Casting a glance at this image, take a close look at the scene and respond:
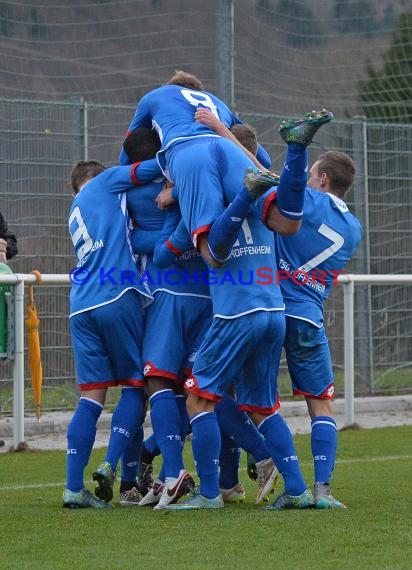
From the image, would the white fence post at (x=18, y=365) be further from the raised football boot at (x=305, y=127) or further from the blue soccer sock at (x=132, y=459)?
the raised football boot at (x=305, y=127)

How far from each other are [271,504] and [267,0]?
788 cm

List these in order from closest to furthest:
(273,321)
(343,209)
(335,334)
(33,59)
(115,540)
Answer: (115,540) → (273,321) → (343,209) → (33,59) → (335,334)

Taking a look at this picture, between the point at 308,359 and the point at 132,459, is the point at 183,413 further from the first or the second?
the point at 308,359

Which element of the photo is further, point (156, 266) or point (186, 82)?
point (186, 82)

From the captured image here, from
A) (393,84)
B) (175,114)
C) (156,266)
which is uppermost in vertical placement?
(393,84)

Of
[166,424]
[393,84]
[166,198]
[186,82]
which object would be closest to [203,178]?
[166,198]

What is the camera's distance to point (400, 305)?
14164mm

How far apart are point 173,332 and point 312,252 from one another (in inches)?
32.8

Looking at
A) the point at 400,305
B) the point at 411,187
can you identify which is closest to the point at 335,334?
the point at 400,305

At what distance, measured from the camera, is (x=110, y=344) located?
702 centimetres

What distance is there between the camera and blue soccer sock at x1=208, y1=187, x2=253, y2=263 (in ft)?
20.7

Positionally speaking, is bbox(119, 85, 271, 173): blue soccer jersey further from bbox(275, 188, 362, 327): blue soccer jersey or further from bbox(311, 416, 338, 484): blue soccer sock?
bbox(311, 416, 338, 484): blue soccer sock

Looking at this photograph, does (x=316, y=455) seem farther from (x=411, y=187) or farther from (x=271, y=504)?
(x=411, y=187)

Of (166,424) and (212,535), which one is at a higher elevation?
(166,424)
